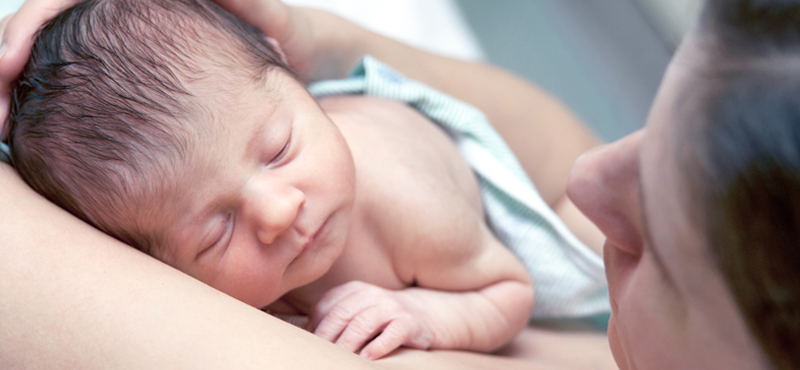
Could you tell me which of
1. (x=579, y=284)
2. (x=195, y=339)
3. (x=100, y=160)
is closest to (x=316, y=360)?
(x=195, y=339)

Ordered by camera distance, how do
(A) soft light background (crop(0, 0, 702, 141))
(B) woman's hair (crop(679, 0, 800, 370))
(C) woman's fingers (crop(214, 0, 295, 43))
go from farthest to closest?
(A) soft light background (crop(0, 0, 702, 141)), (C) woman's fingers (crop(214, 0, 295, 43)), (B) woman's hair (crop(679, 0, 800, 370))

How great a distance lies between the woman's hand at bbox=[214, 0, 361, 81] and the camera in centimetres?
87

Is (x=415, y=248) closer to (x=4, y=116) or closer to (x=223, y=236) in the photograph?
(x=223, y=236)

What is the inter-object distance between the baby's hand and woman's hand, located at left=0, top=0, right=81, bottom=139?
1.52 feet

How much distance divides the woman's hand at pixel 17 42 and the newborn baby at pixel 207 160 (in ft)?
0.06

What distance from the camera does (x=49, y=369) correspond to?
462 millimetres

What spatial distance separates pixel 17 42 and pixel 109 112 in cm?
19

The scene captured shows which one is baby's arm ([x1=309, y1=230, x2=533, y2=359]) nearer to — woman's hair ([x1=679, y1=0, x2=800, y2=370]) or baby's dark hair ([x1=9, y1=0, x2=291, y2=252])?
baby's dark hair ([x1=9, y1=0, x2=291, y2=252])

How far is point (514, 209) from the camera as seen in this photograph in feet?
3.46

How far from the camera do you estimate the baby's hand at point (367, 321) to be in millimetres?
679

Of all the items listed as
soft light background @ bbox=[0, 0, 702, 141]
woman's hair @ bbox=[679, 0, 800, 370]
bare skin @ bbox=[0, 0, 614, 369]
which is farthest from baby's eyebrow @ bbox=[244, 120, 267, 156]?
soft light background @ bbox=[0, 0, 702, 141]

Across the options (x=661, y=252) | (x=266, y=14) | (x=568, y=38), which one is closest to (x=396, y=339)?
(x=661, y=252)

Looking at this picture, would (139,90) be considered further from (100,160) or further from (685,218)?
(685,218)

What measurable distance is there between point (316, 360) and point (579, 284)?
692mm
